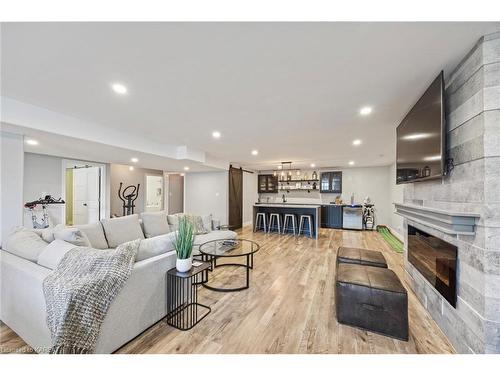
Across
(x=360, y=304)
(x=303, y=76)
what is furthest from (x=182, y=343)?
(x=303, y=76)

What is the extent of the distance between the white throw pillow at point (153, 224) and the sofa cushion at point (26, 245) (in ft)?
5.30

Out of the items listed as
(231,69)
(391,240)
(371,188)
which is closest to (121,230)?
(231,69)

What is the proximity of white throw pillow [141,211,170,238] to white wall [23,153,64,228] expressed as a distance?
2158 mm

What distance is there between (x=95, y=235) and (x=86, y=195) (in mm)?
4700

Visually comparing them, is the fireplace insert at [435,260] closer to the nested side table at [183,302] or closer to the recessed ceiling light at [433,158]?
the recessed ceiling light at [433,158]

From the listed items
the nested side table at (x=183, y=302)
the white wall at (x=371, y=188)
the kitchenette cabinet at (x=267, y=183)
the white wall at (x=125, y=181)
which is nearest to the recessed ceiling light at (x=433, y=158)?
the nested side table at (x=183, y=302)

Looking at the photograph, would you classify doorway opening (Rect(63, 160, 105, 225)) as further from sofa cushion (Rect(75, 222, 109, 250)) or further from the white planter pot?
the white planter pot

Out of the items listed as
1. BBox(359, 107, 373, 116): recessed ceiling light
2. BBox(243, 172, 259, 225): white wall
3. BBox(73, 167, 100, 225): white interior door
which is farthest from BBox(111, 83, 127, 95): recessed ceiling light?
BBox(243, 172, 259, 225): white wall

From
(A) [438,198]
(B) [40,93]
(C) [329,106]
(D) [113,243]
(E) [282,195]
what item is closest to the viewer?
(A) [438,198]

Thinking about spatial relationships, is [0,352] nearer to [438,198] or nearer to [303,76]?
[303,76]

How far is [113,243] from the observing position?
3.10 m

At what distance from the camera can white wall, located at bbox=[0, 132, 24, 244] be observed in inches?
104

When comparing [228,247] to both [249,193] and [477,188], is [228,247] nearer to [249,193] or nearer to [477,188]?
[477,188]
